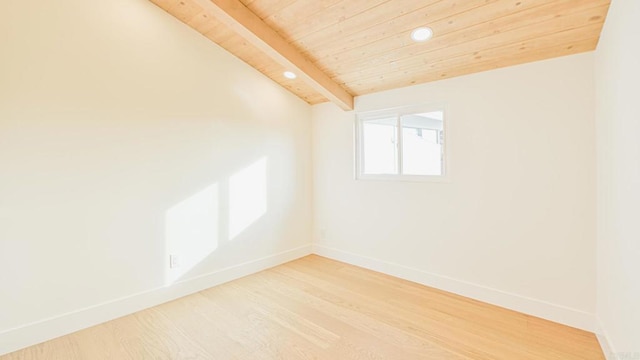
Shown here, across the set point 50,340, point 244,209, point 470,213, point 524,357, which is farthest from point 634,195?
A: point 50,340

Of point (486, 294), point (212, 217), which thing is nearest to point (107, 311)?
point (212, 217)

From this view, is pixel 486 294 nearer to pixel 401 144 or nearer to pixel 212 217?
pixel 401 144

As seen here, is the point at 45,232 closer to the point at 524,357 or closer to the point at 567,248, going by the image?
the point at 524,357

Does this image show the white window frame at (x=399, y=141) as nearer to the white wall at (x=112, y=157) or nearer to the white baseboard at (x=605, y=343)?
the white wall at (x=112, y=157)

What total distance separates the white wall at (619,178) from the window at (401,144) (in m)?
1.21

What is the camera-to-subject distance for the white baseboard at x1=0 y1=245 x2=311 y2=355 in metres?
1.95

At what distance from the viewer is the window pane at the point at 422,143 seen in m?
2.98

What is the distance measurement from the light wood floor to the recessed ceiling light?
2283 millimetres

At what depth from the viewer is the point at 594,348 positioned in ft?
6.33

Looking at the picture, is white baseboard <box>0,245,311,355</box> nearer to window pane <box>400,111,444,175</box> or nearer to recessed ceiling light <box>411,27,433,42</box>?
window pane <box>400,111,444,175</box>

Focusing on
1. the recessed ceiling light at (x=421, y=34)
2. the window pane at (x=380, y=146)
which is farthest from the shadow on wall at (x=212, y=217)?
the recessed ceiling light at (x=421, y=34)

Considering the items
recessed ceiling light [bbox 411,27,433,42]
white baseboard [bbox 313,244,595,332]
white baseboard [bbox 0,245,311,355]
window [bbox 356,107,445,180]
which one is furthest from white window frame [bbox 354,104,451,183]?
white baseboard [bbox 0,245,311,355]

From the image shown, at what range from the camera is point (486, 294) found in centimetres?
261

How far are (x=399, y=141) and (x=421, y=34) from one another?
4.04ft
